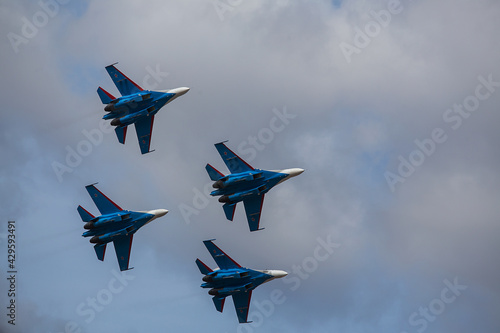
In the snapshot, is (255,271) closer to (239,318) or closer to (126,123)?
(239,318)

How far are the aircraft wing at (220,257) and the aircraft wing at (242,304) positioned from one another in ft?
15.1

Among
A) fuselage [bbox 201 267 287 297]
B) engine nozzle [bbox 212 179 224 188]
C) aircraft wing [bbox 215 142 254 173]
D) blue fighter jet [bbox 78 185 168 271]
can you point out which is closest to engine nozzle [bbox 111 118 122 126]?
blue fighter jet [bbox 78 185 168 271]

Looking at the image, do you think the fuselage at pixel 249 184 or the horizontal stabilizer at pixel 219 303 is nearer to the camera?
the fuselage at pixel 249 184

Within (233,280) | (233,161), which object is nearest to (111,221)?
(233,161)

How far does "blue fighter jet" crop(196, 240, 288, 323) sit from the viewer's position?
132m

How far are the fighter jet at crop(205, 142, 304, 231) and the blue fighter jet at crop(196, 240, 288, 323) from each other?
18.4ft

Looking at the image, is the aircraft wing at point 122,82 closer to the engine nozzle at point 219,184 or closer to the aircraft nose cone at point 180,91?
the aircraft nose cone at point 180,91

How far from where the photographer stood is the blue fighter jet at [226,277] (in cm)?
13225

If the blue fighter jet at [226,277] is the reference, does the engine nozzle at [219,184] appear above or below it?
above

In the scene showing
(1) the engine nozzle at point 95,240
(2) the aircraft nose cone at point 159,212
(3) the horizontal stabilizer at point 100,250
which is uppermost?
(2) the aircraft nose cone at point 159,212

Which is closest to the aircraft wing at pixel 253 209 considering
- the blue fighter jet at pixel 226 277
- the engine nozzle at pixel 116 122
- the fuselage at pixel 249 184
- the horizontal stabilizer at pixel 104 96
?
the fuselage at pixel 249 184

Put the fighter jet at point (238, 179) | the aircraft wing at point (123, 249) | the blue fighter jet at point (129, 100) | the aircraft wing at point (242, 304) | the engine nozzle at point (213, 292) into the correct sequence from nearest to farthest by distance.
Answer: the blue fighter jet at point (129, 100) → the fighter jet at point (238, 179) → the engine nozzle at point (213, 292) → the aircraft wing at point (123, 249) → the aircraft wing at point (242, 304)

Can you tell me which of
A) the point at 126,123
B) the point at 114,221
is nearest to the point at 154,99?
the point at 126,123

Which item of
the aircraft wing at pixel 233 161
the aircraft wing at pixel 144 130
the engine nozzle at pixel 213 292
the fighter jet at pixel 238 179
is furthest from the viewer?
the aircraft wing at pixel 144 130
